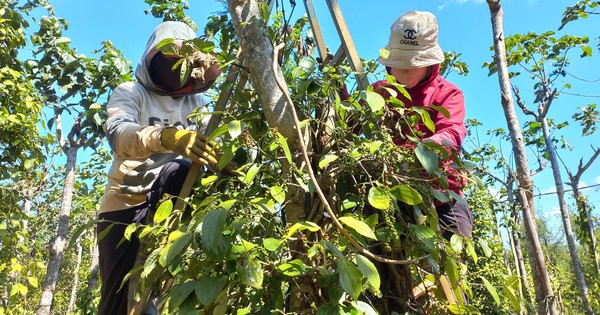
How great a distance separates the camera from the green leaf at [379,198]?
978 mm

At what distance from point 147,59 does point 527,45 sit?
5159mm

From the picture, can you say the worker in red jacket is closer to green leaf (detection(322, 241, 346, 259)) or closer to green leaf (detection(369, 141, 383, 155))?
green leaf (detection(369, 141, 383, 155))

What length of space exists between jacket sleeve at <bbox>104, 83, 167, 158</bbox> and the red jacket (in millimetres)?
679

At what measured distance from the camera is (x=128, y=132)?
1473 mm

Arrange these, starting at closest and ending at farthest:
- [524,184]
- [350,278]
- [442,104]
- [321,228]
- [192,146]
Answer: [350,278] < [321,228] < [192,146] < [442,104] < [524,184]

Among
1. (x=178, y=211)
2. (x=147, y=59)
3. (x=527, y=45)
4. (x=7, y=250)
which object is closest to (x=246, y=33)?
(x=178, y=211)

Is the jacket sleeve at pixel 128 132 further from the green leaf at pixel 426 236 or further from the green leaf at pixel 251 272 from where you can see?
the green leaf at pixel 426 236

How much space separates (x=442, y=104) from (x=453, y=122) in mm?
120

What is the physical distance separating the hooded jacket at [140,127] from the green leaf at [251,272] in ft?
2.22

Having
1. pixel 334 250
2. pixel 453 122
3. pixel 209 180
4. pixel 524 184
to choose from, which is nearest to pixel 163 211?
pixel 209 180

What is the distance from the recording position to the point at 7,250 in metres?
3.44

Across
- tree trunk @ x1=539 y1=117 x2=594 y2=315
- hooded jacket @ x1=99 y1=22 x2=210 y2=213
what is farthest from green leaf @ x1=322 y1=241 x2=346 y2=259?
tree trunk @ x1=539 y1=117 x2=594 y2=315

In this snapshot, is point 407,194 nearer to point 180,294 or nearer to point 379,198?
point 379,198

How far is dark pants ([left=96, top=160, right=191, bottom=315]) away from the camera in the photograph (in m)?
1.62
